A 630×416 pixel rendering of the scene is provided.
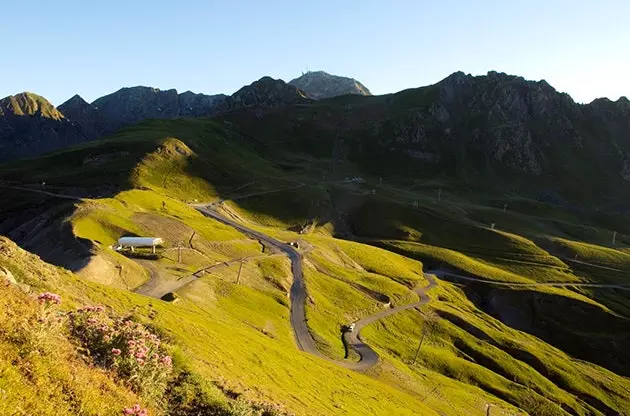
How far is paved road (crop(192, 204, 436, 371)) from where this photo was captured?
86.6m

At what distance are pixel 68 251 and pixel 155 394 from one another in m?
76.8

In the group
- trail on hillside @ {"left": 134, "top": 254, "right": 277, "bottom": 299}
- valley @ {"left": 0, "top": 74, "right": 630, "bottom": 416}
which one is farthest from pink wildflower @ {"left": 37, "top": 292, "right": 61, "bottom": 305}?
trail on hillside @ {"left": 134, "top": 254, "right": 277, "bottom": 299}

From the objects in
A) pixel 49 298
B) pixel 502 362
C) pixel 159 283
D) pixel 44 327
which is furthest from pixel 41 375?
pixel 502 362

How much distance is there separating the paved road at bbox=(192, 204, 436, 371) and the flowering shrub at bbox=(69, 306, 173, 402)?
66010 mm

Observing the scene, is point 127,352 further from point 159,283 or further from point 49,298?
point 159,283

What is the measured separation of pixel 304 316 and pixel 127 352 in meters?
83.2

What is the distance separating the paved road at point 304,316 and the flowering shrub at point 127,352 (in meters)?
66.0

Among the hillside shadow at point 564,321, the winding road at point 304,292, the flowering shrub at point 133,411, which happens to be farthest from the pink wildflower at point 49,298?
the hillside shadow at point 564,321

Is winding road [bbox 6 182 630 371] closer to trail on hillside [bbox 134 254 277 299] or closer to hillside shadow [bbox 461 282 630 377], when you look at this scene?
trail on hillside [bbox 134 254 277 299]

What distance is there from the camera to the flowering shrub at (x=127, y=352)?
19016 millimetres

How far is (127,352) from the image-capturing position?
19.4 metres

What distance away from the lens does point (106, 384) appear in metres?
16.9

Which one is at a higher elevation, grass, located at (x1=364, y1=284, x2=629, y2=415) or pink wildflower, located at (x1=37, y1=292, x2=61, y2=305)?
pink wildflower, located at (x1=37, y1=292, x2=61, y2=305)

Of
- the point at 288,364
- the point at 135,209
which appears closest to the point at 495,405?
the point at 288,364
